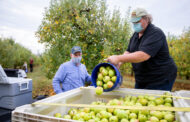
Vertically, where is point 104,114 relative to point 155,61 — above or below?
below

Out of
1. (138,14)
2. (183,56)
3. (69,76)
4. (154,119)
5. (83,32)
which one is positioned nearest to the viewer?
(154,119)

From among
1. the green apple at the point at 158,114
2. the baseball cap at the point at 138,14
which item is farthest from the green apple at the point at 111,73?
the baseball cap at the point at 138,14

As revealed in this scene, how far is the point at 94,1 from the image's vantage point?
605 cm

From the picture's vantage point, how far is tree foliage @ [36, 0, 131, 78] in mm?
5578

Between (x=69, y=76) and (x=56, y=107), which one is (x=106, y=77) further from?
(x=69, y=76)

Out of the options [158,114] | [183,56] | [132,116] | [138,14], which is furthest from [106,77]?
[183,56]

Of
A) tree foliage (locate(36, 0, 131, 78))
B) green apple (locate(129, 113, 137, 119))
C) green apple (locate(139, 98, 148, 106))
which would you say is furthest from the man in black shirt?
tree foliage (locate(36, 0, 131, 78))

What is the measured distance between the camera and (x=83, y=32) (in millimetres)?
5633

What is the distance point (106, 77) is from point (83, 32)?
3.91m

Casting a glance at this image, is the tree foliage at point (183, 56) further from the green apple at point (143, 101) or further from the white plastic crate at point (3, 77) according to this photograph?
the white plastic crate at point (3, 77)

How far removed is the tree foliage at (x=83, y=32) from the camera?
5578 mm

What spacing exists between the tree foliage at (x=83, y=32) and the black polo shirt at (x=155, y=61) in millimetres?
2789

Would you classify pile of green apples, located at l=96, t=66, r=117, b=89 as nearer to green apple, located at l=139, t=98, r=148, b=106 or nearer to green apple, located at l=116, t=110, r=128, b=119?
green apple, located at l=139, t=98, r=148, b=106

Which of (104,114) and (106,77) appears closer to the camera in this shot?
(104,114)
